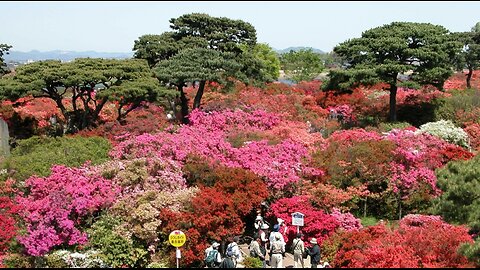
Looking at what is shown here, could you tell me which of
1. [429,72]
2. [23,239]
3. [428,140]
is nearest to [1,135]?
[23,239]

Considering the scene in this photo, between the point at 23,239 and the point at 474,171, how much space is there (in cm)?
1138

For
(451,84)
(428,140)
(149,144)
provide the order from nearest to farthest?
(149,144) < (428,140) < (451,84)

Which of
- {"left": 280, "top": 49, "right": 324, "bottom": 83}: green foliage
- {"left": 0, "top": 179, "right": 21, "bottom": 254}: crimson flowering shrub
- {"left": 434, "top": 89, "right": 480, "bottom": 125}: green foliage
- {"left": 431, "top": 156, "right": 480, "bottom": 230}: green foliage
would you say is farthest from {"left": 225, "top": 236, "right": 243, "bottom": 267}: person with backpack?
{"left": 280, "top": 49, "right": 324, "bottom": 83}: green foliage

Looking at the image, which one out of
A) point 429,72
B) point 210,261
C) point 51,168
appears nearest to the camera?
point 210,261

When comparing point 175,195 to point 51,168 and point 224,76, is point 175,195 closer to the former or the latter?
point 51,168

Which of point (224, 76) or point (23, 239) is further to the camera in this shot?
point (224, 76)

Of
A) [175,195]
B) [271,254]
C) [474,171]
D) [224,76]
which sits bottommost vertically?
[271,254]

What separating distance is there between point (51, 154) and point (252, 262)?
8657mm

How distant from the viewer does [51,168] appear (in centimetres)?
1602

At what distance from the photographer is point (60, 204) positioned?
13344 millimetres

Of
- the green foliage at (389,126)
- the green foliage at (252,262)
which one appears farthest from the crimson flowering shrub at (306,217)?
the green foliage at (389,126)

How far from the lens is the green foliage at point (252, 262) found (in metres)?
12.7

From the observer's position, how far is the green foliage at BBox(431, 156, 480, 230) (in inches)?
475

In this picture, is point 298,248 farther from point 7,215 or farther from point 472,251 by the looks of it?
point 7,215
